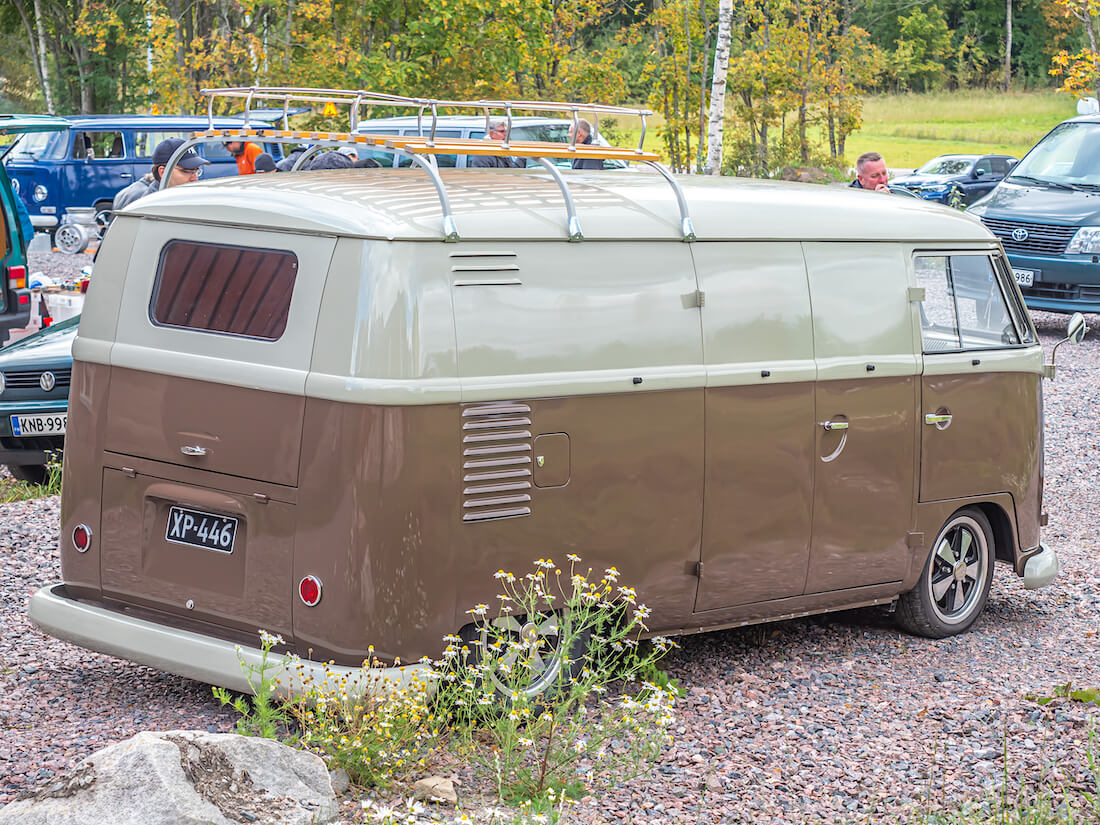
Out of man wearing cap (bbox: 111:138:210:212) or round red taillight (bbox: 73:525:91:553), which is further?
man wearing cap (bbox: 111:138:210:212)

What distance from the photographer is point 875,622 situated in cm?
712

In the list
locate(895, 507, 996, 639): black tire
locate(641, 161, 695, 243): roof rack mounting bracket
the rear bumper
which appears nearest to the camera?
the rear bumper

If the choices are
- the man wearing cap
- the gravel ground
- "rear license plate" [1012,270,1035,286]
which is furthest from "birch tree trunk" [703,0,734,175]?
the gravel ground

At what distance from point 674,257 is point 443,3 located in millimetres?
20919

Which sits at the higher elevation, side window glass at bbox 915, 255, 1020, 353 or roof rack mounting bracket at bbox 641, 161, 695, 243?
roof rack mounting bracket at bbox 641, 161, 695, 243

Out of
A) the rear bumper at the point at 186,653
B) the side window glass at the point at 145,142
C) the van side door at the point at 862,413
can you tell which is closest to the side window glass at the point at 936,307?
the van side door at the point at 862,413

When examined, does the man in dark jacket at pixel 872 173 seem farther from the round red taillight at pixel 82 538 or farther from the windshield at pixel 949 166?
the windshield at pixel 949 166

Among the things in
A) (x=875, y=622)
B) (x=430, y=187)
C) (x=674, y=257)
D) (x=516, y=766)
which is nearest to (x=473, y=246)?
(x=430, y=187)

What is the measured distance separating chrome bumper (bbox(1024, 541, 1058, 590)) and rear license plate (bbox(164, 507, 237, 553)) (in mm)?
4121

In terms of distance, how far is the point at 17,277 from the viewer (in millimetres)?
12133

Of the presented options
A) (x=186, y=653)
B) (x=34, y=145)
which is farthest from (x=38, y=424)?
(x=34, y=145)

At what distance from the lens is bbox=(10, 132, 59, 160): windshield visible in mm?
25859

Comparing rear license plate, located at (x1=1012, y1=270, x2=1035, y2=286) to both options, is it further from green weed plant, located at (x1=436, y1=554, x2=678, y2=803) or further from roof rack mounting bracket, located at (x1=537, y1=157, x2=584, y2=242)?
roof rack mounting bracket, located at (x1=537, y1=157, x2=584, y2=242)

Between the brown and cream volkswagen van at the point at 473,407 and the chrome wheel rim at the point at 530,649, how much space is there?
0.60ft
